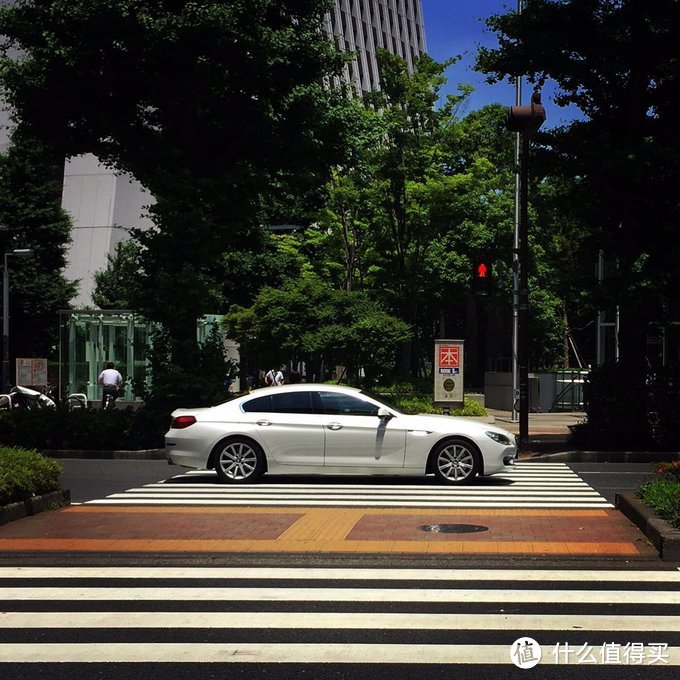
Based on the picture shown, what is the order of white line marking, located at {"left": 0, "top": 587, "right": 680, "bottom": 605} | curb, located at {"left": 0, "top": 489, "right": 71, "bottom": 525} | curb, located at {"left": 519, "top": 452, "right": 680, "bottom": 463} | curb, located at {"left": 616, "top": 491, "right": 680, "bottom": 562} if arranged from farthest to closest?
curb, located at {"left": 519, "top": 452, "right": 680, "bottom": 463} < curb, located at {"left": 0, "top": 489, "right": 71, "bottom": 525} < curb, located at {"left": 616, "top": 491, "right": 680, "bottom": 562} < white line marking, located at {"left": 0, "top": 587, "right": 680, "bottom": 605}

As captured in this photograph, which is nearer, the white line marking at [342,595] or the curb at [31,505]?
the white line marking at [342,595]

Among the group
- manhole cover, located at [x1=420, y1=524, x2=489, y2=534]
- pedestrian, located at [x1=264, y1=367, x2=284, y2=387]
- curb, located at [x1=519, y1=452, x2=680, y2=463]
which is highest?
pedestrian, located at [x1=264, y1=367, x2=284, y2=387]

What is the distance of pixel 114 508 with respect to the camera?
13.1 meters

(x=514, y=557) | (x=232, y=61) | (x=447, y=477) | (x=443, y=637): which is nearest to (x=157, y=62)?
(x=232, y=61)

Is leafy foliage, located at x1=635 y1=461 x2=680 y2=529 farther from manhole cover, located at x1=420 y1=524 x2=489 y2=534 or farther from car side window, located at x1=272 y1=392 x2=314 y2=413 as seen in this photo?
car side window, located at x1=272 y1=392 x2=314 y2=413

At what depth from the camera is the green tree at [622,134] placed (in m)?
21.1

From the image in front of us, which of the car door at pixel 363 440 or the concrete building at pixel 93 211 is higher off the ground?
the concrete building at pixel 93 211

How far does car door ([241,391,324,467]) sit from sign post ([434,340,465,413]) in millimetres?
16480

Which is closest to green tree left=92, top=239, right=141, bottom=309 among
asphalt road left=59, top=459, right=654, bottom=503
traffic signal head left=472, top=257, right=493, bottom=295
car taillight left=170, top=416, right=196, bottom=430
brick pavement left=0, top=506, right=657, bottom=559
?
traffic signal head left=472, top=257, right=493, bottom=295

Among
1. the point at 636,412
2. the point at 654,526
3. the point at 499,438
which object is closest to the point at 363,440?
the point at 499,438

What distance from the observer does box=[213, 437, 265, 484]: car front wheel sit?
1589cm

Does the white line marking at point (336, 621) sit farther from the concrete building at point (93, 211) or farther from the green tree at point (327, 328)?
the concrete building at point (93, 211)

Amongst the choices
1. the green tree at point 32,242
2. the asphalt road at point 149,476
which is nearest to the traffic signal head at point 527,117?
the asphalt road at point 149,476

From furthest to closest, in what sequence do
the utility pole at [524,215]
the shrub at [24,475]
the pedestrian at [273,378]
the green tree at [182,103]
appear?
the pedestrian at [273,378] < the green tree at [182,103] < the utility pole at [524,215] < the shrub at [24,475]
